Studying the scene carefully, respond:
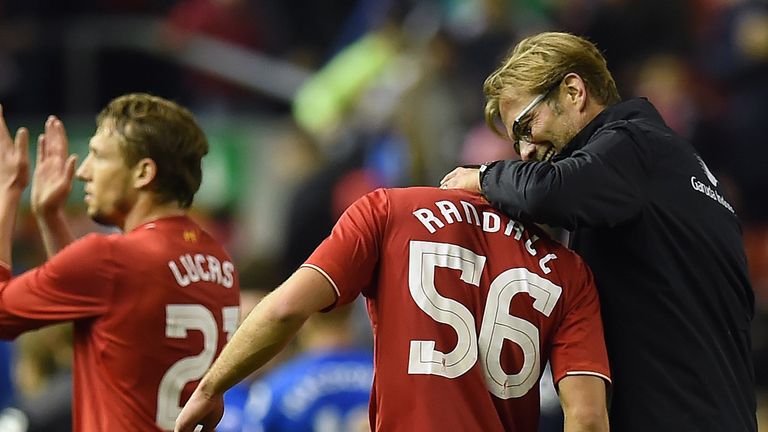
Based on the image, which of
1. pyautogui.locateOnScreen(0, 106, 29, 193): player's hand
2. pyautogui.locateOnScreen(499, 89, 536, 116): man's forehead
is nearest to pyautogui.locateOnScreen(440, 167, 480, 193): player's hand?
pyautogui.locateOnScreen(499, 89, 536, 116): man's forehead

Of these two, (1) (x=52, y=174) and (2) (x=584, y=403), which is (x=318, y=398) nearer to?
(1) (x=52, y=174)

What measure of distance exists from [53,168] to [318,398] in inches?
66.2

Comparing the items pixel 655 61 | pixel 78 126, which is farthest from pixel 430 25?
pixel 78 126

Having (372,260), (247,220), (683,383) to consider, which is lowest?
(247,220)

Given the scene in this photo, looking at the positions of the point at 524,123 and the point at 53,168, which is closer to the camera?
the point at 524,123

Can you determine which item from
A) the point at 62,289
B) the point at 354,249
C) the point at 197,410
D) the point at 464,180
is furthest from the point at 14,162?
the point at 464,180

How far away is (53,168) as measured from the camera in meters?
5.65

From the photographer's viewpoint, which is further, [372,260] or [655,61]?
[655,61]

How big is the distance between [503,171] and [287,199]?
7.07 meters

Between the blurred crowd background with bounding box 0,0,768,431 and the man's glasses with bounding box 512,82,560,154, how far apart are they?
147 inches

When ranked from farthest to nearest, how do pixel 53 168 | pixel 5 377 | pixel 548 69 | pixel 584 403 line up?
pixel 5 377 < pixel 53 168 < pixel 548 69 < pixel 584 403

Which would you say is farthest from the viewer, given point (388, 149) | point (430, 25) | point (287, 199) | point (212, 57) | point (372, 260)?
point (212, 57)

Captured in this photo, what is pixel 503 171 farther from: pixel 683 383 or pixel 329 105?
pixel 329 105

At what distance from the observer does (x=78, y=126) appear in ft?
40.8
